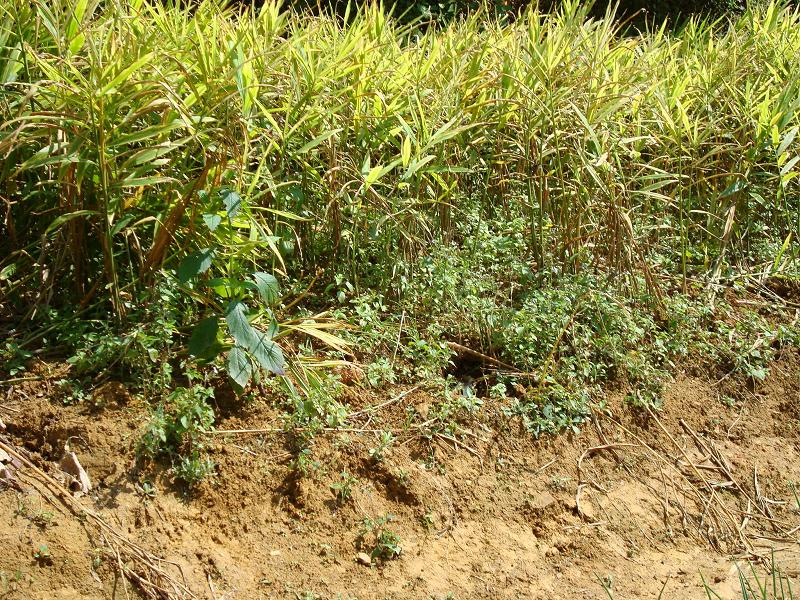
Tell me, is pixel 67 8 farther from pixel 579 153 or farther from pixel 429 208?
pixel 579 153

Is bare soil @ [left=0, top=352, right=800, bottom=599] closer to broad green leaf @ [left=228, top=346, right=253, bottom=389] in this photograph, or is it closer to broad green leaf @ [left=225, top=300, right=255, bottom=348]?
broad green leaf @ [left=228, top=346, right=253, bottom=389]

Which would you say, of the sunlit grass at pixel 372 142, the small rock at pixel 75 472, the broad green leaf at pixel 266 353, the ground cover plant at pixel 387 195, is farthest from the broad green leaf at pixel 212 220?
the small rock at pixel 75 472

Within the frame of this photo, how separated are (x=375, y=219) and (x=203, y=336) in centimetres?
99

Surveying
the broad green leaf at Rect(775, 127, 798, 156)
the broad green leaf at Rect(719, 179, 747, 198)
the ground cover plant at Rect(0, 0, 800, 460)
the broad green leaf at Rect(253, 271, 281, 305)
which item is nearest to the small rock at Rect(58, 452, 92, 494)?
the ground cover plant at Rect(0, 0, 800, 460)

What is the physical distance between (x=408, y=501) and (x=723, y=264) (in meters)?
2.24

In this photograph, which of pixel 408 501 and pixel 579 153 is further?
pixel 579 153

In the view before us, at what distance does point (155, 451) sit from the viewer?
3014 millimetres

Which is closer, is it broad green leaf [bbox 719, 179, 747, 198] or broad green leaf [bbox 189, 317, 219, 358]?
broad green leaf [bbox 189, 317, 219, 358]

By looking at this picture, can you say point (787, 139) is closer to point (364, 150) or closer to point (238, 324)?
point (364, 150)

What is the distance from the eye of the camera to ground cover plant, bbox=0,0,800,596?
125 inches

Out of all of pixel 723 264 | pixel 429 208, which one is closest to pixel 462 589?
pixel 429 208

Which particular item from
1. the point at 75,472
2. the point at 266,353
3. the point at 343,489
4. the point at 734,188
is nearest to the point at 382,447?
the point at 343,489

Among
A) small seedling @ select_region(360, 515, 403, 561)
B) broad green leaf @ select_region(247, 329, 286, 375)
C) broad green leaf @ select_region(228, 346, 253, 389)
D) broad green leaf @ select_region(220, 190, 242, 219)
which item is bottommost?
small seedling @ select_region(360, 515, 403, 561)

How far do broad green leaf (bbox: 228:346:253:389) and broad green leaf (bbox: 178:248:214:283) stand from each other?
0.28m
